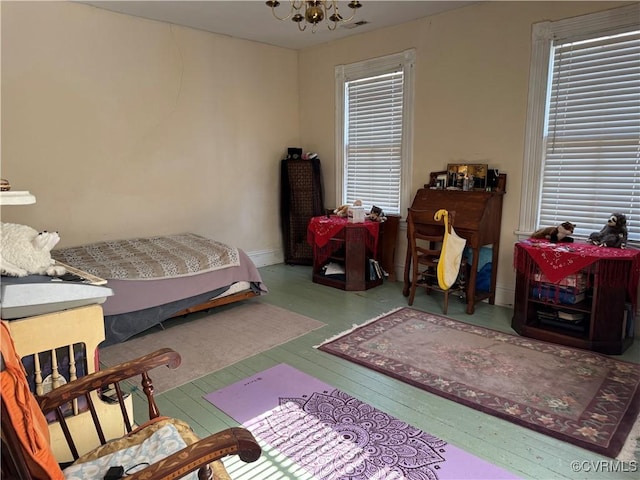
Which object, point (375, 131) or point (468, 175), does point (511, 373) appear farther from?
point (375, 131)

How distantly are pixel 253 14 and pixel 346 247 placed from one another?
2499 millimetres

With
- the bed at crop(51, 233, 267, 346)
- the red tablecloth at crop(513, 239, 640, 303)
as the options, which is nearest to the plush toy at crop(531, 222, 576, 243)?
the red tablecloth at crop(513, 239, 640, 303)

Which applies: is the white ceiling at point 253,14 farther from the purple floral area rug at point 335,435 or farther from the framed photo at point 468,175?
the purple floral area rug at point 335,435

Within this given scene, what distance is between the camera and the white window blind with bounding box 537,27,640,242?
10.8 ft

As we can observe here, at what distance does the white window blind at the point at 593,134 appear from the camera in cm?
330

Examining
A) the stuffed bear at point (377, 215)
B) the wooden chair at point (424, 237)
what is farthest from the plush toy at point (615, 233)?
the stuffed bear at point (377, 215)

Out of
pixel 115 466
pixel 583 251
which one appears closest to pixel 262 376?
pixel 115 466

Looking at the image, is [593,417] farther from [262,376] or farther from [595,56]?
[595,56]

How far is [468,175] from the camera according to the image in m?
4.14

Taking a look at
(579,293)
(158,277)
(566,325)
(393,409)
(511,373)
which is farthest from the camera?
(158,277)

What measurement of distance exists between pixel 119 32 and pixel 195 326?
2.92 m

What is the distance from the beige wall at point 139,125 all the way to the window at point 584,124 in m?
3.13

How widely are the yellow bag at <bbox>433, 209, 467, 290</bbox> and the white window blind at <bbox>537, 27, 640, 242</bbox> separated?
2.86ft

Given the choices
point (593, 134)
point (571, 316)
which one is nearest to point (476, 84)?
point (593, 134)
